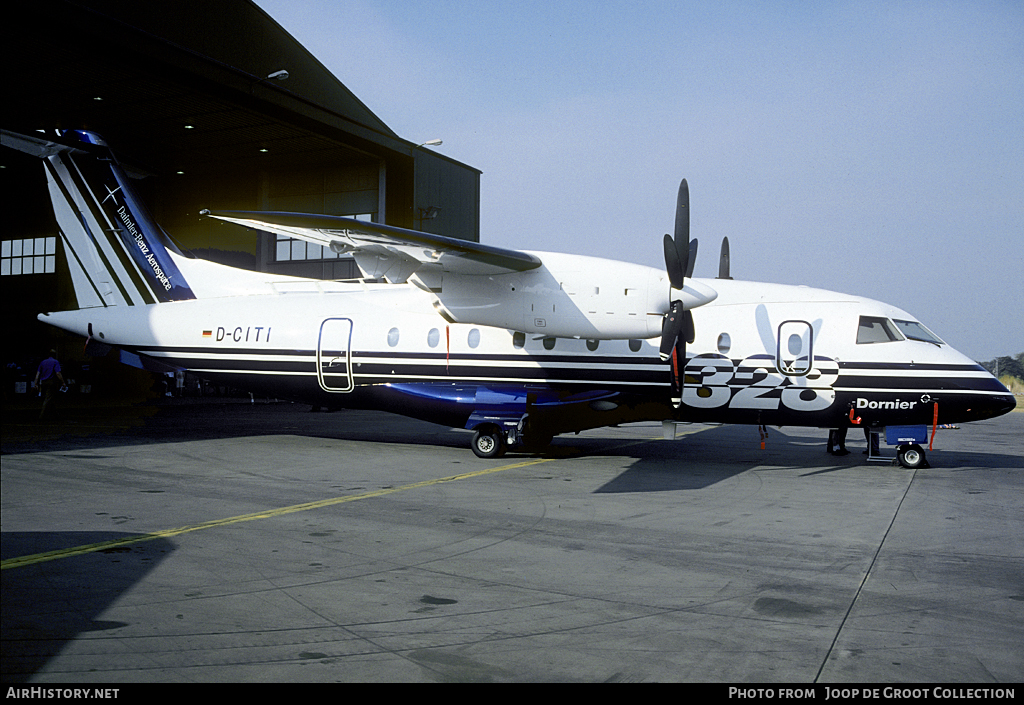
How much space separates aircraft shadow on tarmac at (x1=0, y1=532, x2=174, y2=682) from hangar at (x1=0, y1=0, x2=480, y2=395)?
34.2 ft

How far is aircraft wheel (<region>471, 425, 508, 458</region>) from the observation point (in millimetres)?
15047

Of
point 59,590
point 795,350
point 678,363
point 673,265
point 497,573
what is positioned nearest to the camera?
point 59,590

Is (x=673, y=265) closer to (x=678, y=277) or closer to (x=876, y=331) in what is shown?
(x=678, y=277)

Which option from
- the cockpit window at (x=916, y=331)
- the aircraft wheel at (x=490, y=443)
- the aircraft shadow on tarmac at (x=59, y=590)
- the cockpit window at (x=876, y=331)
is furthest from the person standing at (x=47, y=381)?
the cockpit window at (x=916, y=331)

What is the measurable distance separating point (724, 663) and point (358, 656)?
92.8 inches

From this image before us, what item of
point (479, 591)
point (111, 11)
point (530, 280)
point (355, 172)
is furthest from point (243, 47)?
point (479, 591)

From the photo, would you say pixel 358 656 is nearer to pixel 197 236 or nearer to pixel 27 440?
pixel 27 440

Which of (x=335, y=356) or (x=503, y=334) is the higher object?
(x=503, y=334)

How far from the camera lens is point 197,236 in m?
36.4

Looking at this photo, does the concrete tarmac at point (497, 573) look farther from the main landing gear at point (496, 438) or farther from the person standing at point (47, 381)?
the main landing gear at point (496, 438)

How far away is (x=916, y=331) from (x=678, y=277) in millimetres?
5190

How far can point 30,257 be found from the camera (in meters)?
39.3

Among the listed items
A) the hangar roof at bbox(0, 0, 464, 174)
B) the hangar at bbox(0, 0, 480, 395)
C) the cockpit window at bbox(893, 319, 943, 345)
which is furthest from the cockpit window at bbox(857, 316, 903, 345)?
the hangar roof at bbox(0, 0, 464, 174)

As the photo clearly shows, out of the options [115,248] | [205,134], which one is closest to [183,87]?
[205,134]
